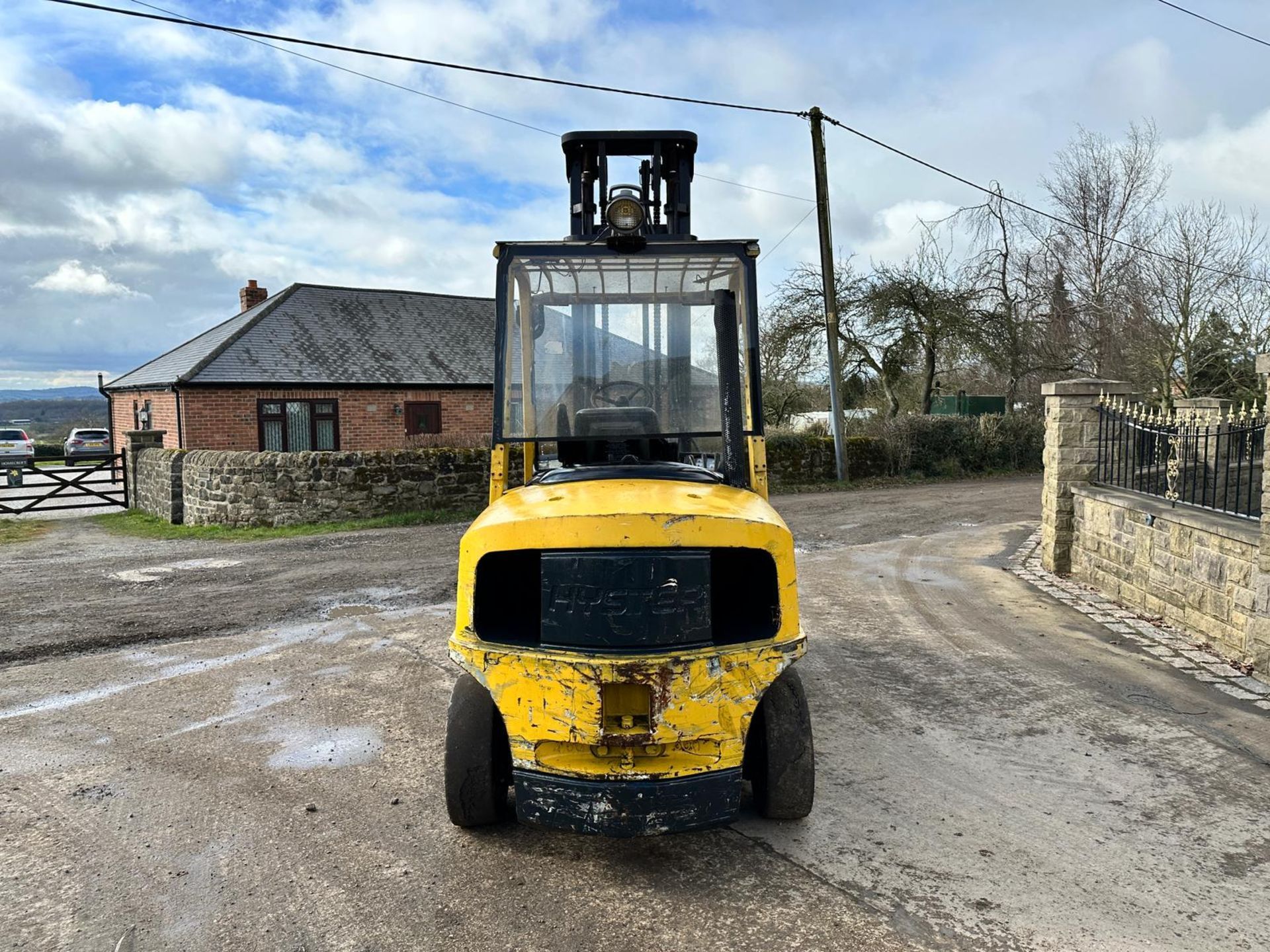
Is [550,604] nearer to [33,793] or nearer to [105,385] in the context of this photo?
[33,793]

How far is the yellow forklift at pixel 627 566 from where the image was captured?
131 inches

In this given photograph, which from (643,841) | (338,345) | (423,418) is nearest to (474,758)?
(643,841)

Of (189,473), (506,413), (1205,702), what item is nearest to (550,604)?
(506,413)

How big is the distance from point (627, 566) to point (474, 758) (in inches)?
47.0

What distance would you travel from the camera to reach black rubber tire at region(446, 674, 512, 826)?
3.80 m

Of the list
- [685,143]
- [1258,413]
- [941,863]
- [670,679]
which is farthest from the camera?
[1258,413]

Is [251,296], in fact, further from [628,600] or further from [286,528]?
[628,600]

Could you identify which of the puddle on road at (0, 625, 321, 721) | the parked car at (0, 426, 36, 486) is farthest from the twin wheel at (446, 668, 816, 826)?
the parked car at (0, 426, 36, 486)

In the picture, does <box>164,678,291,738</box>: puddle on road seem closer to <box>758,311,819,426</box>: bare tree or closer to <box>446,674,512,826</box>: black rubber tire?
<box>446,674,512,826</box>: black rubber tire

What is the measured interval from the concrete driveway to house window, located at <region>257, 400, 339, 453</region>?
1576 cm

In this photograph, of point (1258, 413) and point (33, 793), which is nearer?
point (33, 793)

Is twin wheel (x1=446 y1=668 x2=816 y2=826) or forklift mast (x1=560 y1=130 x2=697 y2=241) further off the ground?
forklift mast (x1=560 y1=130 x2=697 y2=241)

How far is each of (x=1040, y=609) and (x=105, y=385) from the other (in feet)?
92.0

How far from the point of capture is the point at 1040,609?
841 centimetres
